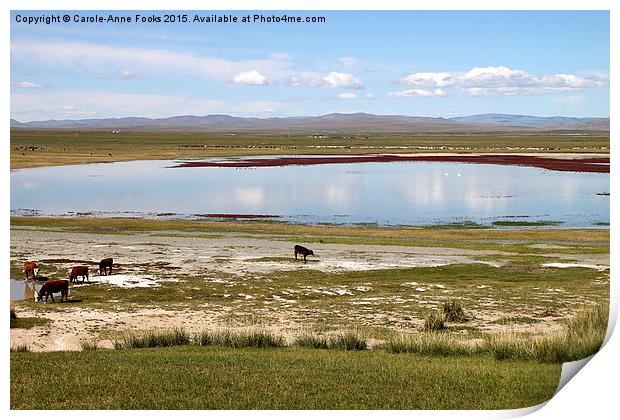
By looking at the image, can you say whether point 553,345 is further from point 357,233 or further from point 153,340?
point 357,233

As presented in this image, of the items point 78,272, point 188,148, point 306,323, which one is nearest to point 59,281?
point 78,272

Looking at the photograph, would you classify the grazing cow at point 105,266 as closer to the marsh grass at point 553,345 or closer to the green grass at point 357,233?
the green grass at point 357,233

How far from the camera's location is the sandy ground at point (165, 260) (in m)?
14.3

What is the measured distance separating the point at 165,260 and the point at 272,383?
42.6 feet

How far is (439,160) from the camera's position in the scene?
70.6 m

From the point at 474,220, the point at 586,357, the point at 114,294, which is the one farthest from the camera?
the point at 474,220

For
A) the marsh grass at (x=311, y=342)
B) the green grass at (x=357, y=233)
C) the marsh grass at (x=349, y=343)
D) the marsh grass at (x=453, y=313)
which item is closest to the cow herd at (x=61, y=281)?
the green grass at (x=357, y=233)

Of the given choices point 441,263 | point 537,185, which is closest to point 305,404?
point 441,263

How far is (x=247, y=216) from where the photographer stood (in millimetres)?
34312

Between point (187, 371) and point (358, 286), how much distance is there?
960 cm

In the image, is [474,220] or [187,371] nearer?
[187,371]

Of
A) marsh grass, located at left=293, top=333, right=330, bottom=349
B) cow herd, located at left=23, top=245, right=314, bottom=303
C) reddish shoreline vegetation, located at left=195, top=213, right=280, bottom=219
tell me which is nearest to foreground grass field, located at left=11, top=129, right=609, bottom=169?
reddish shoreline vegetation, located at left=195, top=213, right=280, bottom=219

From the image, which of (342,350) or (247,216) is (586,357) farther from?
(247,216)

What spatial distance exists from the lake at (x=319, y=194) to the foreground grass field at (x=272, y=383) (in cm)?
2240
